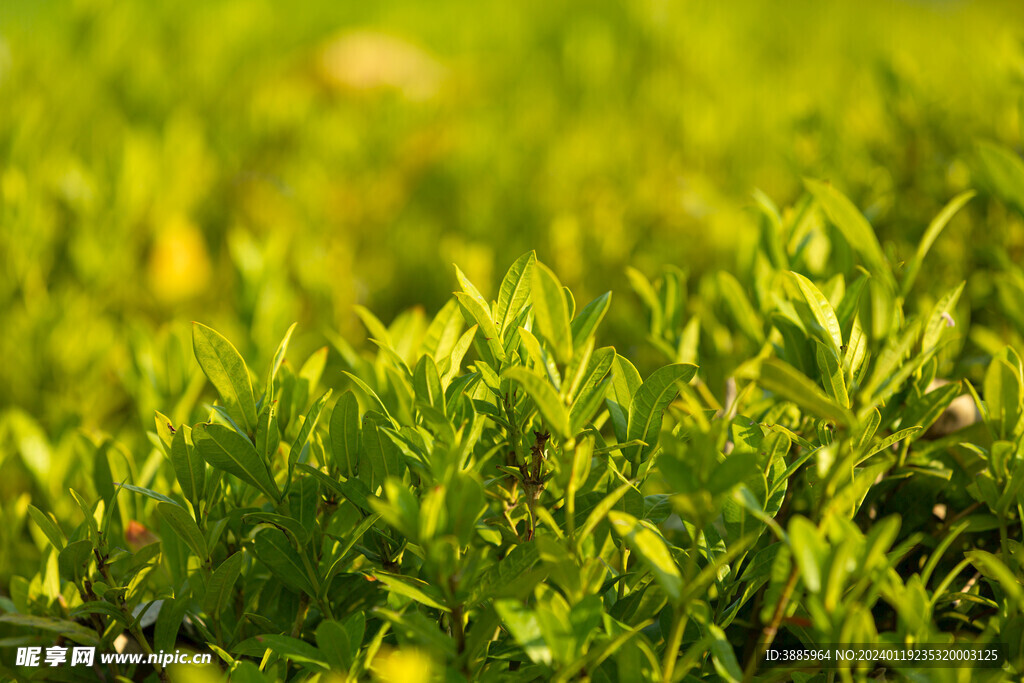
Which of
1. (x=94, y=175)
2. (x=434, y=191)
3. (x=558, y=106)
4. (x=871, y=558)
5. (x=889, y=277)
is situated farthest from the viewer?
(x=558, y=106)

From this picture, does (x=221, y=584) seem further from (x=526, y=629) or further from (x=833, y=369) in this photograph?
(x=833, y=369)

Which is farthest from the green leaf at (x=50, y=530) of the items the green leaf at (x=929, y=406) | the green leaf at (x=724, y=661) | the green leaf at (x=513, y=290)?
the green leaf at (x=929, y=406)

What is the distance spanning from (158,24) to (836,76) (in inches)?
109

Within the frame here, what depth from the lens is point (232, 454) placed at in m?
0.69

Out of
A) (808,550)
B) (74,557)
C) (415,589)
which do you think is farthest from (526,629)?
(74,557)

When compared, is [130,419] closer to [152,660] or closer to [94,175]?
[94,175]

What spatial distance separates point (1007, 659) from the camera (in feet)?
2.18

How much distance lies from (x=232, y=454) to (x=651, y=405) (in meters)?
0.35

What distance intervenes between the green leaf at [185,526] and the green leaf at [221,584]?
2 cm

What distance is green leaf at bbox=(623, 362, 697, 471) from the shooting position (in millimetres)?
687

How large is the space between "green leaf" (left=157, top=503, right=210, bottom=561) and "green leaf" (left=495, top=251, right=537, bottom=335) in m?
0.31

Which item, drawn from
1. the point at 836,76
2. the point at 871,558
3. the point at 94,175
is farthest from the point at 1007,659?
the point at 836,76

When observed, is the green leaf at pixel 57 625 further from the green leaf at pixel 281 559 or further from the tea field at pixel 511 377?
the green leaf at pixel 281 559

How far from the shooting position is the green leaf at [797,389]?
0.54 m
